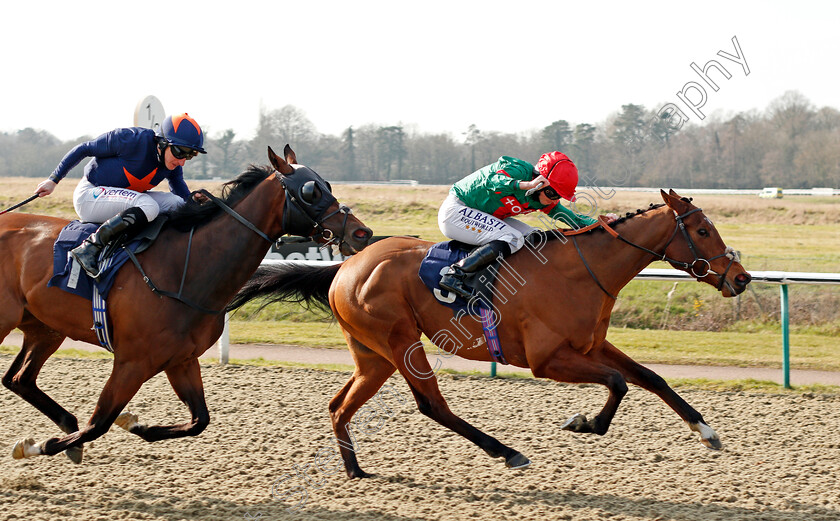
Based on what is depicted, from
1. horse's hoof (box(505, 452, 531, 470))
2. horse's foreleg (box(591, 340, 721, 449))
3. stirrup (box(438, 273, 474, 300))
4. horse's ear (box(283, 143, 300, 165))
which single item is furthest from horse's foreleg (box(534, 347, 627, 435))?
horse's ear (box(283, 143, 300, 165))

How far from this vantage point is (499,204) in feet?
14.7

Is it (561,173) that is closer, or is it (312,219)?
(312,219)

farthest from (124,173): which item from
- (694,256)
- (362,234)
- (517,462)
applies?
(694,256)

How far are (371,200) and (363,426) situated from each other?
15942mm

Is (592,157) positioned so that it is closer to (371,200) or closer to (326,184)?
(371,200)

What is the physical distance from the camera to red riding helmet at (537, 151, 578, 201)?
4.16 m

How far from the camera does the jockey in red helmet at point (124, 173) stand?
4.02 m

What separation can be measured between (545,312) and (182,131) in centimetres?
213

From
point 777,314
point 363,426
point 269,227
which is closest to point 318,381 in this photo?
point 363,426

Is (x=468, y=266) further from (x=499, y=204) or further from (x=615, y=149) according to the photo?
(x=615, y=149)

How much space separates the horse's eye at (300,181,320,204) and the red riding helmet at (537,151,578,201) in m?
1.23

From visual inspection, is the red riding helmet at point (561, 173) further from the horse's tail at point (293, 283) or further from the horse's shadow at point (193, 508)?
the horse's shadow at point (193, 508)

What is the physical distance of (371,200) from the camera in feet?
68.2

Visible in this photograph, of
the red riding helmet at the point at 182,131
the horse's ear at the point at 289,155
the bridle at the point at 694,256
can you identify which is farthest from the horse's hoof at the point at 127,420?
the bridle at the point at 694,256
